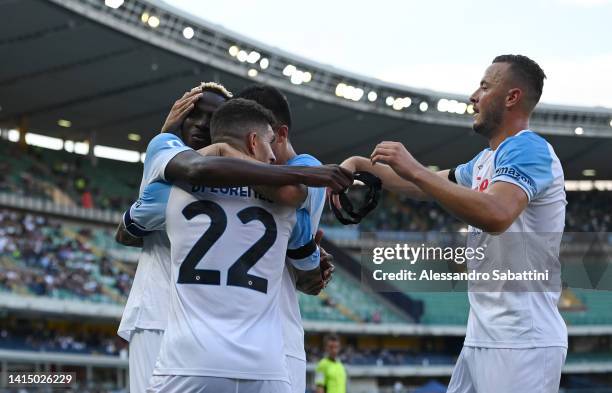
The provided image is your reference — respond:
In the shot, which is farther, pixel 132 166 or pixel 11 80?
pixel 132 166

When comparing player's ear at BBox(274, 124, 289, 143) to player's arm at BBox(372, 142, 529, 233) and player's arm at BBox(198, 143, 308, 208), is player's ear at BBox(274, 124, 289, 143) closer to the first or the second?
player's arm at BBox(372, 142, 529, 233)

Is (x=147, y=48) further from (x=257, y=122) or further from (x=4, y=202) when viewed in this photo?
(x=257, y=122)

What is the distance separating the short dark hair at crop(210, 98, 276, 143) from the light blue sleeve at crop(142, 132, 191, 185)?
0.20m

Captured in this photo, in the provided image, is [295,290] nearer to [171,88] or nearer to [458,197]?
[458,197]

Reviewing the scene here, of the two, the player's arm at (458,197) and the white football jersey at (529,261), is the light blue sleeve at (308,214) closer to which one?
the player's arm at (458,197)

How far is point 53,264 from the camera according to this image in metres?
25.9

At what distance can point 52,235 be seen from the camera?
28.5 meters

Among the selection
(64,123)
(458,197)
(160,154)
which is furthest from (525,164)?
(64,123)

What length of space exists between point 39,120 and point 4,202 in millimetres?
5773

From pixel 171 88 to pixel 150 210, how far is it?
26305mm

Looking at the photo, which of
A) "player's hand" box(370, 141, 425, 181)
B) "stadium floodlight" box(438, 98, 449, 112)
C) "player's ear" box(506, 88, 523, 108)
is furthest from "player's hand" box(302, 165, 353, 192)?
"stadium floodlight" box(438, 98, 449, 112)

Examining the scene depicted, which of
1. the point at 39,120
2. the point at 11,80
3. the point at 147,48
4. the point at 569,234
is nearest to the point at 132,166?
the point at 39,120

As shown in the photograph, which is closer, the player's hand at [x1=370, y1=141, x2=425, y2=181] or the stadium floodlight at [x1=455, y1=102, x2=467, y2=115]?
the player's hand at [x1=370, y1=141, x2=425, y2=181]

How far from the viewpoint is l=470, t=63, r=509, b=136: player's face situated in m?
4.40
